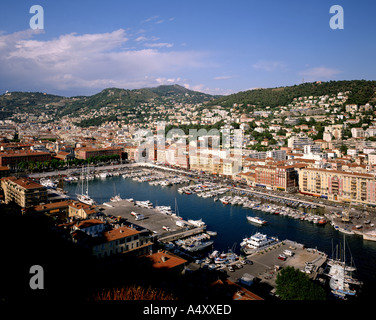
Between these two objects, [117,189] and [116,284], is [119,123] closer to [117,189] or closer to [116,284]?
[117,189]

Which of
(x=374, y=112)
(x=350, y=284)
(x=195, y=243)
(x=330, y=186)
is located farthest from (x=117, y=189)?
(x=374, y=112)

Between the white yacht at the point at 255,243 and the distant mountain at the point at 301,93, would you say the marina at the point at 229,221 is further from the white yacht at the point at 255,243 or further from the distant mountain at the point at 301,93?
the distant mountain at the point at 301,93

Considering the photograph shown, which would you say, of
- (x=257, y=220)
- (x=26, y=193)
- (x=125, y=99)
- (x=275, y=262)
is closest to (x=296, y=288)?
(x=275, y=262)

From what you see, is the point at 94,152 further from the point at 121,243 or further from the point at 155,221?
the point at 121,243

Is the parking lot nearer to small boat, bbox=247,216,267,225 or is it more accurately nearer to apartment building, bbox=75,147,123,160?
small boat, bbox=247,216,267,225

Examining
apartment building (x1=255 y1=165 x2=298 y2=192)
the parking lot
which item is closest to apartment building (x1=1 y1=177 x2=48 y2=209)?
the parking lot

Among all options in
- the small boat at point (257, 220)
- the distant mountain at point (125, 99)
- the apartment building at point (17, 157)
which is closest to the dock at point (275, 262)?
the small boat at point (257, 220)
